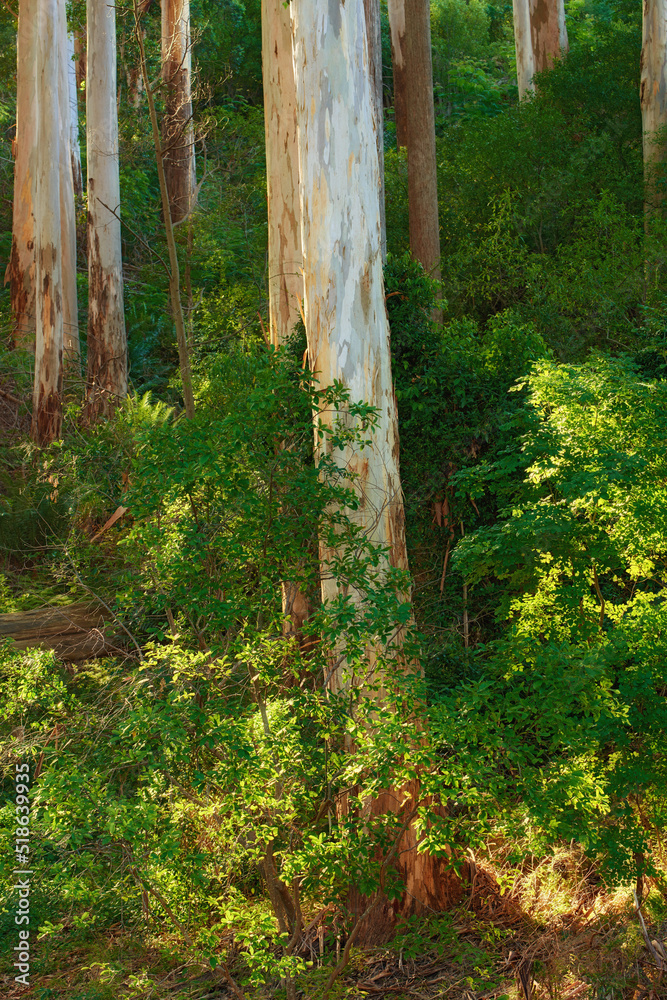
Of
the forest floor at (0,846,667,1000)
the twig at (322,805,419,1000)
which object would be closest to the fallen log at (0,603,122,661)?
the forest floor at (0,846,667,1000)

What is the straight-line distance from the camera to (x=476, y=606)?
290 inches

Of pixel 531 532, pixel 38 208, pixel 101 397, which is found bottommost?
pixel 531 532

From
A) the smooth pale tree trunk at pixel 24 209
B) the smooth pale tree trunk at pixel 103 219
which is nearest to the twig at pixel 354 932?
the smooth pale tree trunk at pixel 103 219

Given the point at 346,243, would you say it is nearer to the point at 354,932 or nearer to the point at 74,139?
the point at 354,932

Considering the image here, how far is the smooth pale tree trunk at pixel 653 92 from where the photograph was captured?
11.2 m

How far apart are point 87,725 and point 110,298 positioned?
27.7 feet

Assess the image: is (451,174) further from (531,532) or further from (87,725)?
(87,725)

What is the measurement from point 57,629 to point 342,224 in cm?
446

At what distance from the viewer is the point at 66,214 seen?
12.5 metres

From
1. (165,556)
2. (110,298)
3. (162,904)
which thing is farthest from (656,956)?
(110,298)

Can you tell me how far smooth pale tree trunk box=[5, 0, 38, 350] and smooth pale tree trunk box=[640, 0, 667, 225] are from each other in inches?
352

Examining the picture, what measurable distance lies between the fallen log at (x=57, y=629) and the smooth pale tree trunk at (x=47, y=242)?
333 centimetres

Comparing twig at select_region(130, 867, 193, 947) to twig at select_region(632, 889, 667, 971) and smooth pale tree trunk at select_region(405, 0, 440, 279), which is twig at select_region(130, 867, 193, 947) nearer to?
twig at select_region(632, 889, 667, 971)

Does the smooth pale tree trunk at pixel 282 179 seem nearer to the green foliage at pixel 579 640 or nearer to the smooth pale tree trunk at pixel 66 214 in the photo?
the green foliage at pixel 579 640
